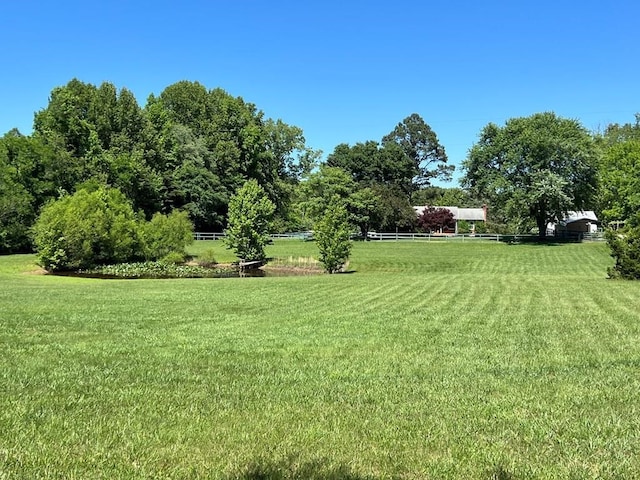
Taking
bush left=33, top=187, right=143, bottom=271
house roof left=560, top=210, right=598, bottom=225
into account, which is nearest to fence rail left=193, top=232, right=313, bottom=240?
bush left=33, top=187, right=143, bottom=271

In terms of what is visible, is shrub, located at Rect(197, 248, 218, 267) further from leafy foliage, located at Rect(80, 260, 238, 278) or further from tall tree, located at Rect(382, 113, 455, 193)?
tall tree, located at Rect(382, 113, 455, 193)

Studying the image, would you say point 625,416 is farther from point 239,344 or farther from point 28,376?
point 28,376

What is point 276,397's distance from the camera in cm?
555

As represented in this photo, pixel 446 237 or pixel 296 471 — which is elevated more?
pixel 446 237

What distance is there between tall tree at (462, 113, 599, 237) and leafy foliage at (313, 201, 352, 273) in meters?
28.0

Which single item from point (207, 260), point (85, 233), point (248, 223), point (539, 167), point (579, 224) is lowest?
point (207, 260)

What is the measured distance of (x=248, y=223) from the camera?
36.3 meters

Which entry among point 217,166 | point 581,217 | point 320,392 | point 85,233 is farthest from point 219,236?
point 320,392

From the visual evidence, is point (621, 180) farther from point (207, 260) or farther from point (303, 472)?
point (303, 472)

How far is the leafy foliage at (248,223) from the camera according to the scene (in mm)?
36562

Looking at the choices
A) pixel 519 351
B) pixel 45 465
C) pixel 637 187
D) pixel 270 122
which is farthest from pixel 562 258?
pixel 270 122

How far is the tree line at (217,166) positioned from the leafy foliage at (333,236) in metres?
18.7

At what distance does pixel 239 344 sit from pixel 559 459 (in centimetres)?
568

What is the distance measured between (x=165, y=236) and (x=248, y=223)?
25.6 feet
